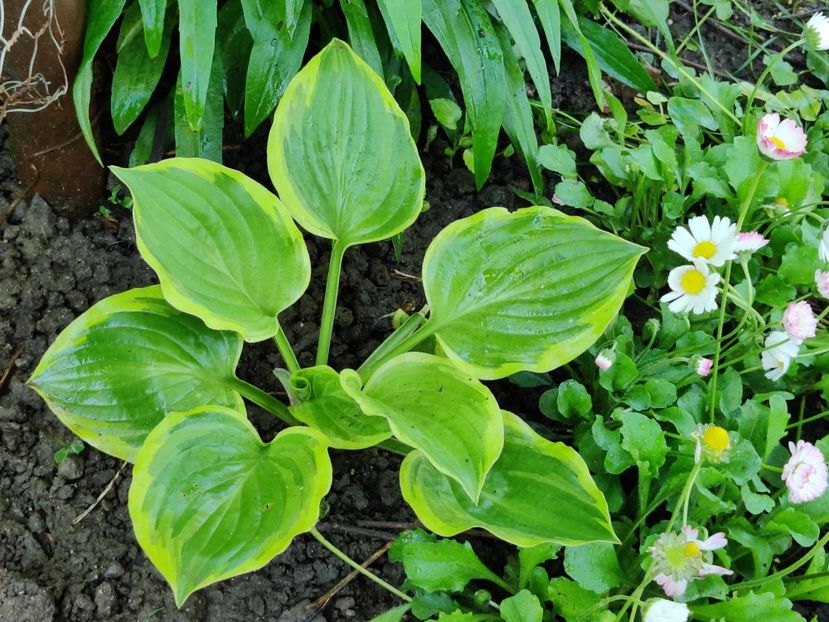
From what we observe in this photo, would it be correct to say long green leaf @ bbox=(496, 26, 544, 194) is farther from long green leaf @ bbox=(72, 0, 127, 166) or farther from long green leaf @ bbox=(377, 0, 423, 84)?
long green leaf @ bbox=(72, 0, 127, 166)

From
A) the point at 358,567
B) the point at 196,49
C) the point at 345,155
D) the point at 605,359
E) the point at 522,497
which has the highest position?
the point at 196,49

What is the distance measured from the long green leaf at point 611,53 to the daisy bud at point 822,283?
58 cm

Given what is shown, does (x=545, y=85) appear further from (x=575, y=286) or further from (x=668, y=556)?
(x=668, y=556)

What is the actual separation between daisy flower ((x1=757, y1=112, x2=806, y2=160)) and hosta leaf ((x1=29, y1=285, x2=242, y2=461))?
2.51 feet

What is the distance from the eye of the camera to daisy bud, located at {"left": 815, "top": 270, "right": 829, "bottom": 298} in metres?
1.10

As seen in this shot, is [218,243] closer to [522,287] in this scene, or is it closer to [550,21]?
[522,287]

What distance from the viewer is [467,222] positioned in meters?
1.07

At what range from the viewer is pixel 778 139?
1.09 m

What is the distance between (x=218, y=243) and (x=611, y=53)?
0.90m

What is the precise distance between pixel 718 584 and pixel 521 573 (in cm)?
25

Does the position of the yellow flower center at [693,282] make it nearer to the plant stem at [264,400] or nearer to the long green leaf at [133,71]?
the plant stem at [264,400]

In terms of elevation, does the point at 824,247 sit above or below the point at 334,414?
above

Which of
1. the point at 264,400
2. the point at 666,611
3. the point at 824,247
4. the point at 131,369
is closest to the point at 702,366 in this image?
the point at 824,247

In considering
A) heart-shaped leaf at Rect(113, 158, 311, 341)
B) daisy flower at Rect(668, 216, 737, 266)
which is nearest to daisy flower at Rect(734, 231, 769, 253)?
daisy flower at Rect(668, 216, 737, 266)
